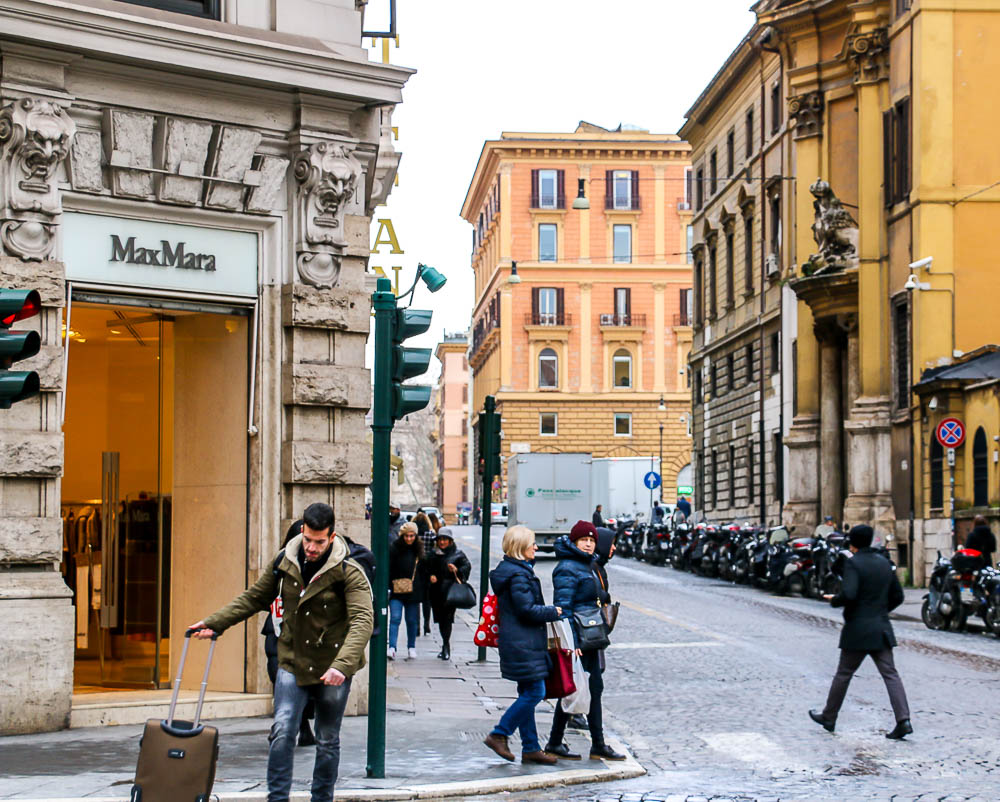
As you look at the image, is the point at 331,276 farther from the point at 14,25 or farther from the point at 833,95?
the point at 833,95

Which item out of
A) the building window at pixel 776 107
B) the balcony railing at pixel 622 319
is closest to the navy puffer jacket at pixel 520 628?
the building window at pixel 776 107

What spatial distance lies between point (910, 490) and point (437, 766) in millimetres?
25510

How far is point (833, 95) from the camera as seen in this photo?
4041 cm

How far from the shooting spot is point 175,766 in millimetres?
7121

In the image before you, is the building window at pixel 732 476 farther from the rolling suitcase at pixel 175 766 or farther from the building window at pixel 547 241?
the rolling suitcase at pixel 175 766

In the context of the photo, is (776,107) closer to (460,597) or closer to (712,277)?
(712,277)

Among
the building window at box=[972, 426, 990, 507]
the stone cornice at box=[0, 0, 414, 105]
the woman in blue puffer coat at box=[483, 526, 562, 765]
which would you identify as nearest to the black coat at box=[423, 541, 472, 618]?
the stone cornice at box=[0, 0, 414, 105]

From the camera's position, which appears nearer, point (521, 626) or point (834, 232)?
point (521, 626)

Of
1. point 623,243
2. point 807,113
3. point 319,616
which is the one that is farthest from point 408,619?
point 623,243

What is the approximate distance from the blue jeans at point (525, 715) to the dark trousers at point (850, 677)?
2714mm

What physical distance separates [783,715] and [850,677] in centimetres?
122

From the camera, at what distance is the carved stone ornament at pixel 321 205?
13.3 metres

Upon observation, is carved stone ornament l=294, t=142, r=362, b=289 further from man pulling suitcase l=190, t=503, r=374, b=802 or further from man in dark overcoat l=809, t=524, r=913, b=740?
man pulling suitcase l=190, t=503, r=374, b=802

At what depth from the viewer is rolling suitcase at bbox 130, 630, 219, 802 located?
23.3 feet
